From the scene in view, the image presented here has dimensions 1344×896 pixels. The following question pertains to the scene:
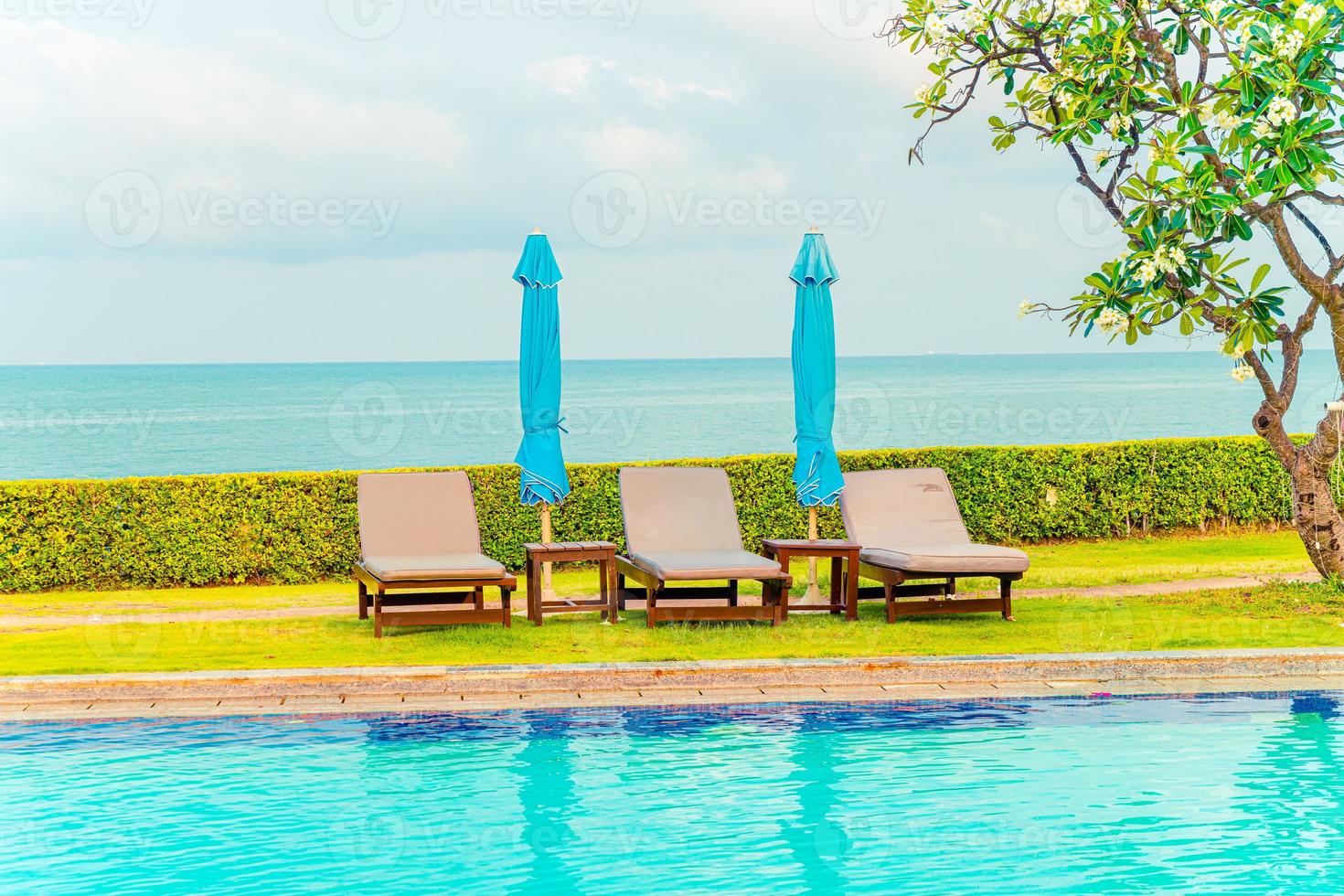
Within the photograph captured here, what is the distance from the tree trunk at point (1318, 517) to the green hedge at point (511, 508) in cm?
456

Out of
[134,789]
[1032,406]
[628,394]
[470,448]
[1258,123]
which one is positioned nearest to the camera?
[134,789]

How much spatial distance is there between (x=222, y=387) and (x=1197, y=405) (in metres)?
72.2

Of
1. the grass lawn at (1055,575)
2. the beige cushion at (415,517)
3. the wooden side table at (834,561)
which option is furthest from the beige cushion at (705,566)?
the grass lawn at (1055,575)

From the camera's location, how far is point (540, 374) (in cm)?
1048

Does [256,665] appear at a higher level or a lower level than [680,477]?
lower

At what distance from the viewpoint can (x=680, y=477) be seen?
10.9 m

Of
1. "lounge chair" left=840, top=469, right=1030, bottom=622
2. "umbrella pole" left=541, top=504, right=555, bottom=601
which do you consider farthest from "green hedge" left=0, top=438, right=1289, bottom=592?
"lounge chair" left=840, top=469, right=1030, bottom=622

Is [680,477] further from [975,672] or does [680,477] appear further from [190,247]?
[190,247]

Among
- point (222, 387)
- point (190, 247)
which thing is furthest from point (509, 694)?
point (222, 387)

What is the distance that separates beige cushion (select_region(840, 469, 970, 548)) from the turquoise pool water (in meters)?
2.89

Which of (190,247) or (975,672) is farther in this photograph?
(190,247)

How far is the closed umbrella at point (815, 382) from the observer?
10.9 metres

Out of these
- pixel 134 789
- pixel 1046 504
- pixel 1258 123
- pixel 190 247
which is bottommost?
pixel 134 789

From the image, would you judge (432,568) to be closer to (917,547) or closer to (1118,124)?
(917,547)
